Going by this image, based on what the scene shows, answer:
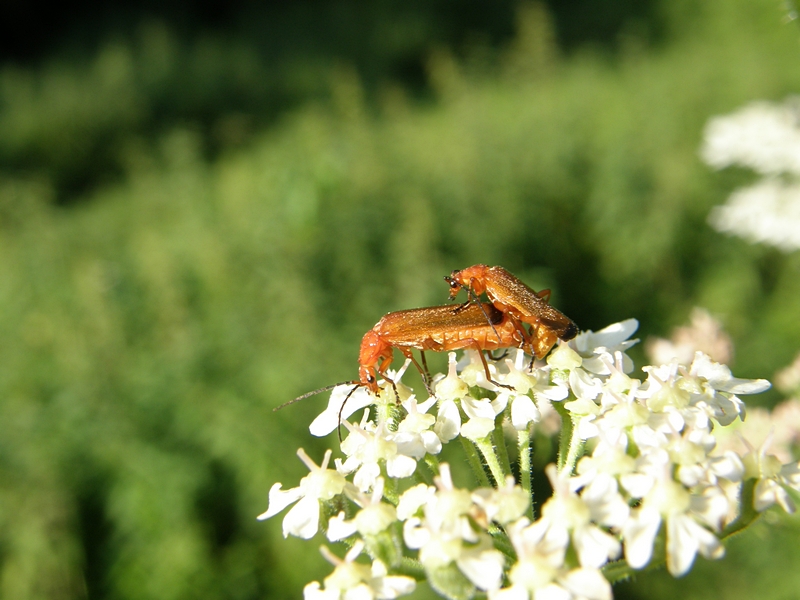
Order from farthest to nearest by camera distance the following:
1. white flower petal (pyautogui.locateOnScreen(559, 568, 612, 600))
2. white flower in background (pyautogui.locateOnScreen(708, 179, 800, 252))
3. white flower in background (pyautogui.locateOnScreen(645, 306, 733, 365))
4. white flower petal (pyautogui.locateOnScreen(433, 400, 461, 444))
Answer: white flower in background (pyautogui.locateOnScreen(708, 179, 800, 252)), white flower in background (pyautogui.locateOnScreen(645, 306, 733, 365)), white flower petal (pyautogui.locateOnScreen(433, 400, 461, 444)), white flower petal (pyautogui.locateOnScreen(559, 568, 612, 600))

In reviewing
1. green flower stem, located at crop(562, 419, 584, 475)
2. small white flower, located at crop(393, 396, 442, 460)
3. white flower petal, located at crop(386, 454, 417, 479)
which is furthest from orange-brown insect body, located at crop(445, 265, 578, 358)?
white flower petal, located at crop(386, 454, 417, 479)

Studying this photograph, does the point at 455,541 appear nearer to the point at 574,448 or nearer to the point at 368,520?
the point at 368,520

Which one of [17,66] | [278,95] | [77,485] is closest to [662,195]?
[77,485]

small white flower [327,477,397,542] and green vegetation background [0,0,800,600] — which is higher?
small white flower [327,477,397,542]

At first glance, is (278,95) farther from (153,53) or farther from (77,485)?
(77,485)

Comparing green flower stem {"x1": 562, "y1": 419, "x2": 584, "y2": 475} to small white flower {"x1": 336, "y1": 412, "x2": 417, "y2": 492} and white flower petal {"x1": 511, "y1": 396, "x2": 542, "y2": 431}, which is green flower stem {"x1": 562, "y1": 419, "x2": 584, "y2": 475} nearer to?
white flower petal {"x1": 511, "y1": 396, "x2": 542, "y2": 431}

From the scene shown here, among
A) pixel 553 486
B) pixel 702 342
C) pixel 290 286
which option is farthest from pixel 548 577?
pixel 290 286
